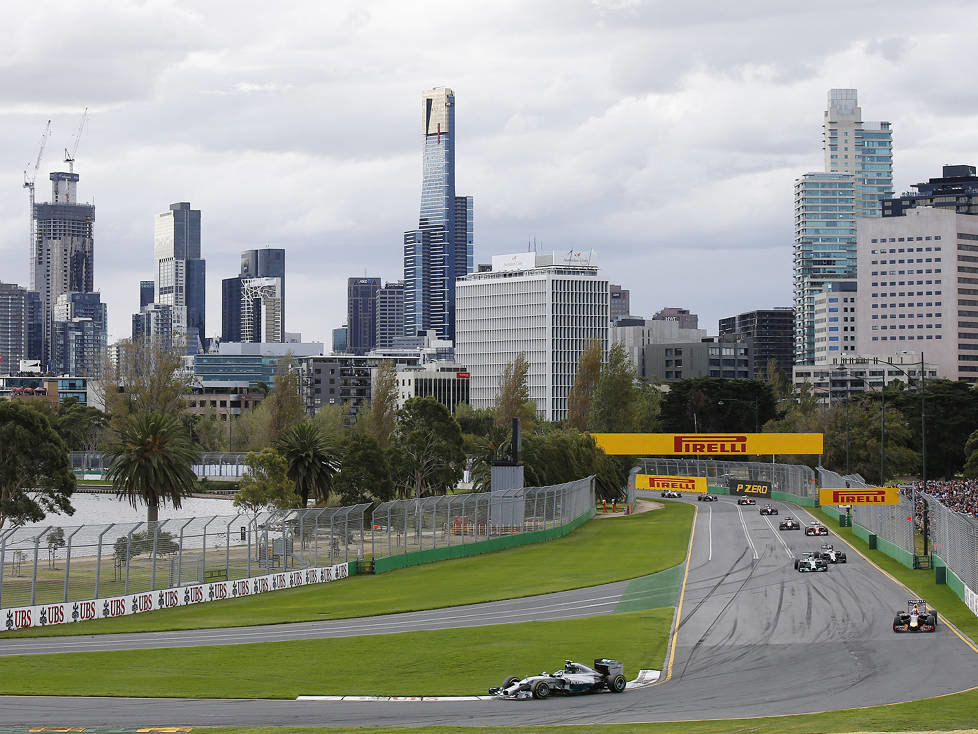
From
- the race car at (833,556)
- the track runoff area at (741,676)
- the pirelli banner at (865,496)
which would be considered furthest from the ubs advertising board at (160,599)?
the pirelli banner at (865,496)

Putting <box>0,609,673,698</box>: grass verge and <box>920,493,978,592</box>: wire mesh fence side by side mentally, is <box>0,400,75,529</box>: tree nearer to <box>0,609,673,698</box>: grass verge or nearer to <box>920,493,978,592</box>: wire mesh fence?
<box>0,609,673,698</box>: grass verge

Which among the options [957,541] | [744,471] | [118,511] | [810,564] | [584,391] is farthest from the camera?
[584,391]

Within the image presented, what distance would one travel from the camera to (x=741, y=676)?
38.2 metres

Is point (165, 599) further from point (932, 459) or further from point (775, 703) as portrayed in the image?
point (932, 459)

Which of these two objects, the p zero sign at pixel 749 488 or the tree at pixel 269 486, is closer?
the tree at pixel 269 486

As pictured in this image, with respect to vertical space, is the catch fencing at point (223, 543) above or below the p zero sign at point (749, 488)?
above

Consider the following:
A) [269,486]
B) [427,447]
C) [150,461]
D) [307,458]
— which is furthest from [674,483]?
[150,461]

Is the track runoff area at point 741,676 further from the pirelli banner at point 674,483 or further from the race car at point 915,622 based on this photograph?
the pirelli banner at point 674,483

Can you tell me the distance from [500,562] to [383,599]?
19.8 metres

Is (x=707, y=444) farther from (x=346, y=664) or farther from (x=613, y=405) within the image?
(x=346, y=664)

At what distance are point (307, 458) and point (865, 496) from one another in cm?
4271

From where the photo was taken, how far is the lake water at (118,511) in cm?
15212

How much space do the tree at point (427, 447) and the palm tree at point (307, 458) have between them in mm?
23635

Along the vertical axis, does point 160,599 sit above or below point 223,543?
below
